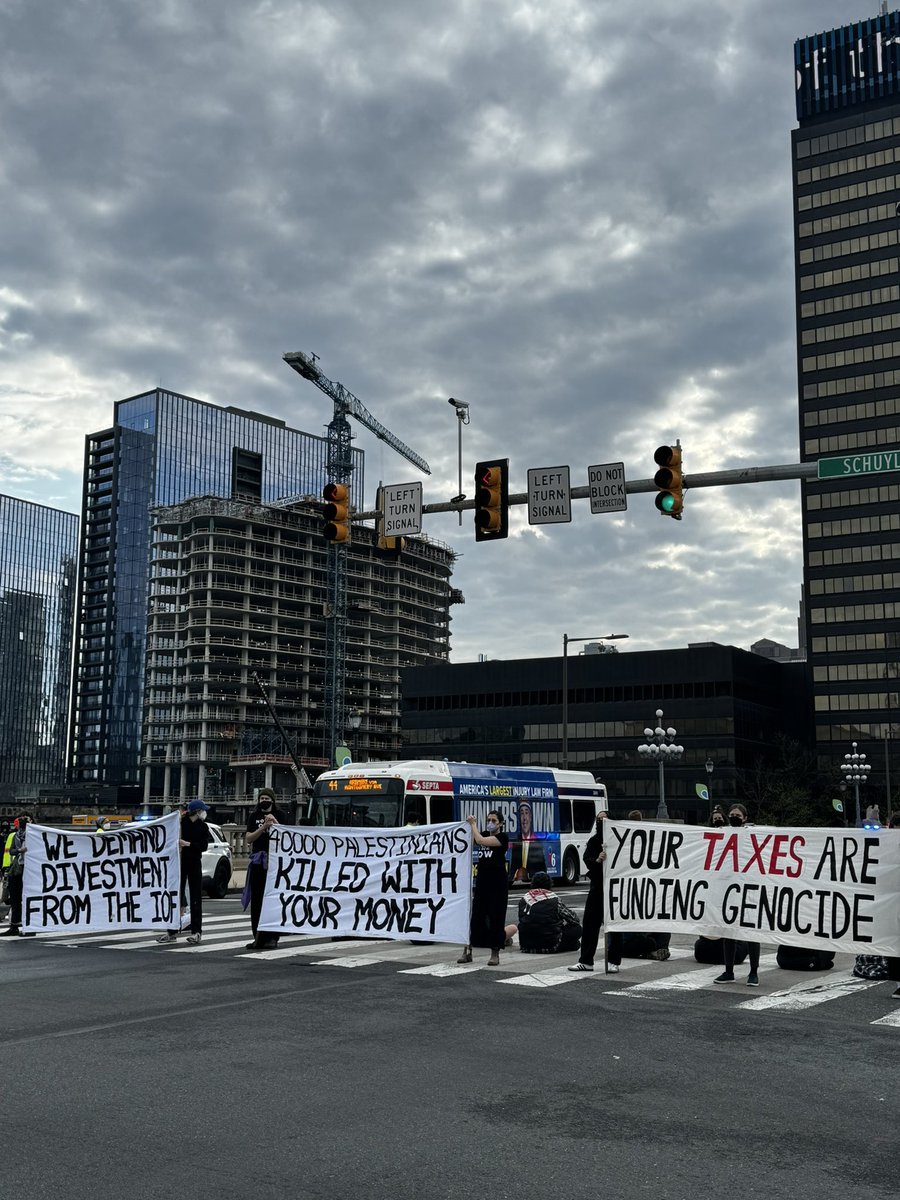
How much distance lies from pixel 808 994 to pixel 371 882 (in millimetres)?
5854

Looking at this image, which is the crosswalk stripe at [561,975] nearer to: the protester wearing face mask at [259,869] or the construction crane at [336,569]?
the protester wearing face mask at [259,869]

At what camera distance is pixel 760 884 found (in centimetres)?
1370

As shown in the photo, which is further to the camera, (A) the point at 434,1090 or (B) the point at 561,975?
(B) the point at 561,975

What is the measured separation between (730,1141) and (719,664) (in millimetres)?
113862

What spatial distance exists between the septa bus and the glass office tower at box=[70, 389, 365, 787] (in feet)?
517

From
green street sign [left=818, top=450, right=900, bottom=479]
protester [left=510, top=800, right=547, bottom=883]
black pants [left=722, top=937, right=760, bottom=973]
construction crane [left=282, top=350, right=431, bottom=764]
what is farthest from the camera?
construction crane [left=282, top=350, right=431, bottom=764]

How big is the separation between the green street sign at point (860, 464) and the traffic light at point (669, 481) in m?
1.81

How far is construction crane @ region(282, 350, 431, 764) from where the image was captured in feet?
477

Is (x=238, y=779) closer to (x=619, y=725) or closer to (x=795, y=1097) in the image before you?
(x=619, y=725)

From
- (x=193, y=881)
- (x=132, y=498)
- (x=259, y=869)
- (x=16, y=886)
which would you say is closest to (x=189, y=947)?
(x=193, y=881)

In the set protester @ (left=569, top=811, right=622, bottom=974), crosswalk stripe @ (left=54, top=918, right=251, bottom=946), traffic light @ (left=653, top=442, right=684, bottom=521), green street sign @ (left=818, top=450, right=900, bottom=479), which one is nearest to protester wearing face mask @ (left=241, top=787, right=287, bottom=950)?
crosswalk stripe @ (left=54, top=918, right=251, bottom=946)

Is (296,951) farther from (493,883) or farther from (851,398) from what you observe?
(851,398)

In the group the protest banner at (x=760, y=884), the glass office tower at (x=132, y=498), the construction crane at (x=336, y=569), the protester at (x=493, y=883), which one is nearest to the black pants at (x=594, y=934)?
the protest banner at (x=760, y=884)

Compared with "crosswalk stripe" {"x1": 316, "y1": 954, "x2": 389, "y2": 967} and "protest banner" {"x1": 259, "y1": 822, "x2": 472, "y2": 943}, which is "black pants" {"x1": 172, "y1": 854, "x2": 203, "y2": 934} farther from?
"crosswalk stripe" {"x1": 316, "y1": 954, "x2": 389, "y2": 967}
